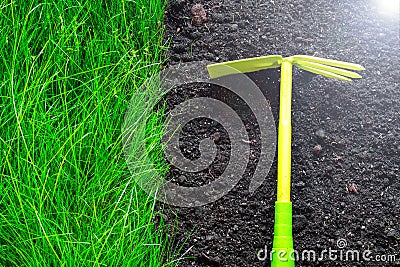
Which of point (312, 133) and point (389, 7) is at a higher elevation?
point (389, 7)

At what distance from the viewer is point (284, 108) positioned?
157 cm

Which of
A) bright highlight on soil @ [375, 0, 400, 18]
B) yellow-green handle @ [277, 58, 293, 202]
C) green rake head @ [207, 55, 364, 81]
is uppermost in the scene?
bright highlight on soil @ [375, 0, 400, 18]

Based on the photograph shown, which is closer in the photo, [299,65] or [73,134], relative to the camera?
[73,134]

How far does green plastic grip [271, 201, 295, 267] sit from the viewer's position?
1.44 m

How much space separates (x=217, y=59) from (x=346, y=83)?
402 mm

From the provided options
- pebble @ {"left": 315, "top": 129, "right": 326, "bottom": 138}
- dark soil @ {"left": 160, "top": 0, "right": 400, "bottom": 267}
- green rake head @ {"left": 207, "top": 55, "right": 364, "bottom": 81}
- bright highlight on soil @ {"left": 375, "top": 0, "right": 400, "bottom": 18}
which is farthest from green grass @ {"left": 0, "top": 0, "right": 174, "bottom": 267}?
bright highlight on soil @ {"left": 375, "top": 0, "right": 400, "bottom": 18}

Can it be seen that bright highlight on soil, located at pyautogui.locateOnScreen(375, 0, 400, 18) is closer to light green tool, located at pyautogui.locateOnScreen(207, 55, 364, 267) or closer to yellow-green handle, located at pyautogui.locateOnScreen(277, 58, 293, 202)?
light green tool, located at pyautogui.locateOnScreen(207, 55, 364, 267)

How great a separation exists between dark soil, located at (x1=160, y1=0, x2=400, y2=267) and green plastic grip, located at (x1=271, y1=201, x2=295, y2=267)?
13 centimetres

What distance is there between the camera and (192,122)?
172 centimetres

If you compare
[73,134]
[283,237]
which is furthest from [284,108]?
[73,134]

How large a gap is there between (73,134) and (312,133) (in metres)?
0.69

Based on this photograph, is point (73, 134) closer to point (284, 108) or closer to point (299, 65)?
point (284, 108)

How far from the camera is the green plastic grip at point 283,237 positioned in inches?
56.7

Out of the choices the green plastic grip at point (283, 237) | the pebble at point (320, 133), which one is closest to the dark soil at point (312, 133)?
the pebble at point (320, 133)
